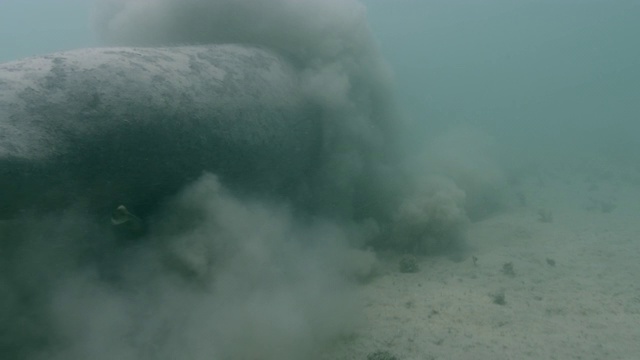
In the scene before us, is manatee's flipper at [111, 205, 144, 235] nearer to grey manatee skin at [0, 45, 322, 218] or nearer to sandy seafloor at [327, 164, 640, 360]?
grey manatee skin at [0, 45, 322, 218]

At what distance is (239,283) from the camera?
6113 mm

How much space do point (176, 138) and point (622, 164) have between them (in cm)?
2668

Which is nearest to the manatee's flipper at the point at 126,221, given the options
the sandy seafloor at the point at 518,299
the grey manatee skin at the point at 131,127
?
the grey manatee skin at the point at 131,127

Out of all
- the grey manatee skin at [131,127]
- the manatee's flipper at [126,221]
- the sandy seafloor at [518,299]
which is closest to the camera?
the grey manatee skin at [131,127]

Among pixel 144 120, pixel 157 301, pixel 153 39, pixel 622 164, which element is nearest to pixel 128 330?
pixel 157 301

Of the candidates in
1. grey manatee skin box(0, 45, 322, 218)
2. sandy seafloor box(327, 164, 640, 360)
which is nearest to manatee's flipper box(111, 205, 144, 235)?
grey manatee skin box(0, 45, 322, 218)

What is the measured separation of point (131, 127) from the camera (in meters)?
5.15

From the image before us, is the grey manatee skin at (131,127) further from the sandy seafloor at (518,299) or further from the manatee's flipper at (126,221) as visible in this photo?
the sandy seafloor at (518,299)

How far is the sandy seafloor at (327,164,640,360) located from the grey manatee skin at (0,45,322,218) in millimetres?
2996

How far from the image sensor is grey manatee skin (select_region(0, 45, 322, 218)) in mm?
4430

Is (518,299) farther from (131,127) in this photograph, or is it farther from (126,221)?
(131,127)

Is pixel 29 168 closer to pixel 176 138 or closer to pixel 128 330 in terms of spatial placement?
pixel 176 138

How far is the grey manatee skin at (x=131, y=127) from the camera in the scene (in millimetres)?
4430

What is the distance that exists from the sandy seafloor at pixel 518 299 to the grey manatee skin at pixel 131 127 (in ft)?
9.83
